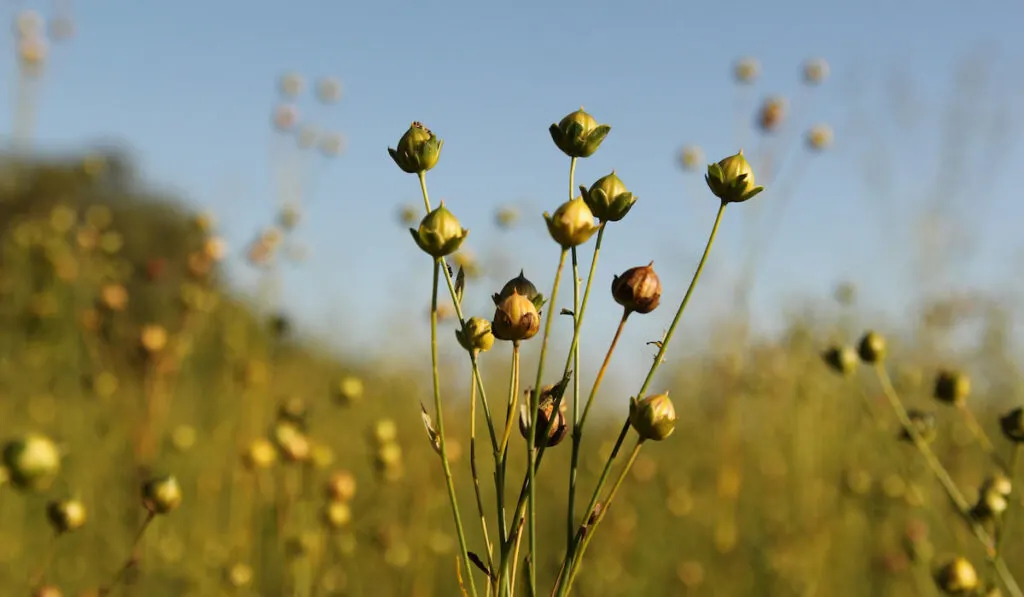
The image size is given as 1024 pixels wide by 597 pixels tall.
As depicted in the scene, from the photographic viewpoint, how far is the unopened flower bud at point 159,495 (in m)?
0.93

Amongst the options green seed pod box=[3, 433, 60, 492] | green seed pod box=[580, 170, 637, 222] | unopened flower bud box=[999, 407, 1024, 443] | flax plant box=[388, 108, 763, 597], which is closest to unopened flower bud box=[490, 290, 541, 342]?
flax plant box=[388, 108, 763, 597]

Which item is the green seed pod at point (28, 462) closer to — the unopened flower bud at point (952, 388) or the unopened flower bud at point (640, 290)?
the unopened flower bud at point (640, 290)

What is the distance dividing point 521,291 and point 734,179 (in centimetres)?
22

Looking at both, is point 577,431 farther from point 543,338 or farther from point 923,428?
point 923,428

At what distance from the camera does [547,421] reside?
23.9 inches

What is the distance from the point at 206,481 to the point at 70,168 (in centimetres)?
624

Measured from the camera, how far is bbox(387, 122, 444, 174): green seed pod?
68 centimetres

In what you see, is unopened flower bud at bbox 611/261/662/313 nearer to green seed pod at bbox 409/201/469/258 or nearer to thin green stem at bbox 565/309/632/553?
thin green stem at bbox 565/309/632/553

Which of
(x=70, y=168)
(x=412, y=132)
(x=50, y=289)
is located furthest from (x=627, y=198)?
(x=70, y=168)

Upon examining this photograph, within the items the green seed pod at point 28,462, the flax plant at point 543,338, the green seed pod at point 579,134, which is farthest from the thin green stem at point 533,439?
the green seed pod at point 28,462

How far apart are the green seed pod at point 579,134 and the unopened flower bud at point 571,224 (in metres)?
0.11

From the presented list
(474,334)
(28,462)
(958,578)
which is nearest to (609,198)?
(474,334)

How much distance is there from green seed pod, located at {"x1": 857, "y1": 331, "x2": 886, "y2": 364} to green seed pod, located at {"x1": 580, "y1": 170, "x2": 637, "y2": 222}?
2.26ft

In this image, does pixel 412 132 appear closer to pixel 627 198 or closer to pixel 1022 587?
pixel 627 198
